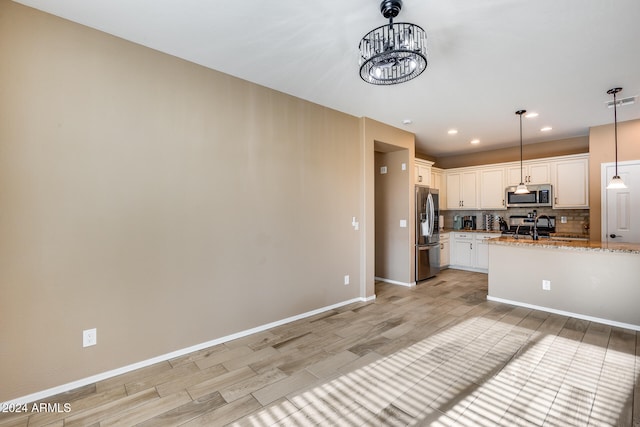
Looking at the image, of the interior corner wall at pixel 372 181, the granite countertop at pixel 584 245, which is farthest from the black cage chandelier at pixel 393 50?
the granite countertop at pixel 584 245

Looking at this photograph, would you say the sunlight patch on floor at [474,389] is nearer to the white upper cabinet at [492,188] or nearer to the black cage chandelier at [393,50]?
the black cage chandelier at [393,50]

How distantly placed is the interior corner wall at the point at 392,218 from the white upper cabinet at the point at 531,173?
2513 millimetres

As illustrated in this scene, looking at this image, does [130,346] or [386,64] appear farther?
[130,346]

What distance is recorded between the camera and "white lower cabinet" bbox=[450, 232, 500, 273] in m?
6.15

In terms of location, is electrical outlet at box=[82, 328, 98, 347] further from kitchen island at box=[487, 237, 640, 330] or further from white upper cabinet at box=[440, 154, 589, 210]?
white upper cabinet at box=[440, 154, 589, 210]

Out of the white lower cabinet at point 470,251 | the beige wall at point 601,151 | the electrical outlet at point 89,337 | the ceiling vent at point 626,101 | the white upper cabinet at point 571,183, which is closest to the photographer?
the electrical outlet at point 89,337

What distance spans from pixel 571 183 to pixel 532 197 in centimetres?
62

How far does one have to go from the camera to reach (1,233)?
1955mm

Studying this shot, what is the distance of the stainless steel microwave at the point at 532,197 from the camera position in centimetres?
544

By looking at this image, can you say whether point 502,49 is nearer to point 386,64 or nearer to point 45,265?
point 386,64

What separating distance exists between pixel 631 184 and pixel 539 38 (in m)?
3.63

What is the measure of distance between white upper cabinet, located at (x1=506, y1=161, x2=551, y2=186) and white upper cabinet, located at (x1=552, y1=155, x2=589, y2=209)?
0.12 m

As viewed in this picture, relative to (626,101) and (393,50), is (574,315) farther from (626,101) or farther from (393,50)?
(393,50)

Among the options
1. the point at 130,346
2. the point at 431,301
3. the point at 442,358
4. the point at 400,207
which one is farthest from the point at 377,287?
the point at 130,346
